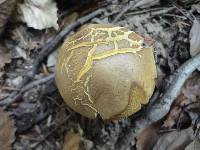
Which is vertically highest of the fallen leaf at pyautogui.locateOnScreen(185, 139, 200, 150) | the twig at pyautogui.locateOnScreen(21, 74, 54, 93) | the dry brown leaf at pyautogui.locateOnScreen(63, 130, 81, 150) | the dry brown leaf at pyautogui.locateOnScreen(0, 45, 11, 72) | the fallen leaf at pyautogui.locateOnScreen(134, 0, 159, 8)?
the fallen leaf at pyautogui.locateOnScreen(134, 0, 159, 8)

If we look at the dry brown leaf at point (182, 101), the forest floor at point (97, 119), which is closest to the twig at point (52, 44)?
the forest floor at point (97, 119)

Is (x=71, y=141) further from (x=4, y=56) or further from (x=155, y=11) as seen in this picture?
(x=155, y=11)

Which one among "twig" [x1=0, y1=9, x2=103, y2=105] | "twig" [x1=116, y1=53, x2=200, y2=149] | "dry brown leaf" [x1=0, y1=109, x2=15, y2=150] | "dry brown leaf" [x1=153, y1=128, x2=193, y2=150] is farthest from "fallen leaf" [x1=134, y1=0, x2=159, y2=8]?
"dry brown leaf" [x1=0, y1=109, x2=15, y2=150]

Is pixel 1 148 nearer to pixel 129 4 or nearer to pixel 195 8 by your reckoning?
pixel 129 4

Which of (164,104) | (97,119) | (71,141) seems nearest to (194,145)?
(164,104)

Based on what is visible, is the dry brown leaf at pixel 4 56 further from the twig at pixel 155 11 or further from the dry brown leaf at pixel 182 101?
the dry brown leaf at pixel 182 101

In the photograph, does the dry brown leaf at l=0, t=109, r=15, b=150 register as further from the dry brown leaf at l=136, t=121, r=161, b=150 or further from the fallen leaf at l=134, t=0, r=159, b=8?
the fallen leaf at l=134, t=0, r=159, b=8
